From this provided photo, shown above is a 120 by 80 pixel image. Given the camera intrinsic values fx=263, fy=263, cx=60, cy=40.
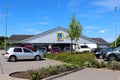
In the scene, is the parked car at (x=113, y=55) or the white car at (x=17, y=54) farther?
the parked car at (x=113, y=55)

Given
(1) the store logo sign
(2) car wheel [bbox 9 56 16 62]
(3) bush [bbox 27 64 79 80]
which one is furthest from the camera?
(1) the store logo sign

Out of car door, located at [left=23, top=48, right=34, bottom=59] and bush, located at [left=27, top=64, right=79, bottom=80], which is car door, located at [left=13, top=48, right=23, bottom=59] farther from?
bush, located at [left=27, top=64, right=79, bottom=80]

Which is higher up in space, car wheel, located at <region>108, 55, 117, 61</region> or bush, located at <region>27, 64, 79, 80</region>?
car wheel, located at <region>108, 55, 117, 61</region>

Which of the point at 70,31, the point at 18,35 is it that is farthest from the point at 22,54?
the point at 18,35

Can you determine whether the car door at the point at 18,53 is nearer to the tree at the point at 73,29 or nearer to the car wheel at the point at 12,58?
the car wheel at the point at 12,58

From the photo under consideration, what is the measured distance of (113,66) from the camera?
17781mm

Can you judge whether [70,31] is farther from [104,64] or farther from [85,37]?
[104,64]

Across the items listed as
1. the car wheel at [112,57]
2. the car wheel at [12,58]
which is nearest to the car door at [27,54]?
the car wheel at [12,58]

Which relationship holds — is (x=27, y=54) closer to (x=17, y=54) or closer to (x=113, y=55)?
(x=17, y=54)

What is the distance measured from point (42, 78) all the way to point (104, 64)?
752 centimetres

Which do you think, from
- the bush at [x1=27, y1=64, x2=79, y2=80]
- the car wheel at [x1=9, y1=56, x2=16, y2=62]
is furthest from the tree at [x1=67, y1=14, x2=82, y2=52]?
the bush at [x1=27, y1=64, x2=79, y2=80]

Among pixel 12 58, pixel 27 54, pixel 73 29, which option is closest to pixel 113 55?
pixel 27 54

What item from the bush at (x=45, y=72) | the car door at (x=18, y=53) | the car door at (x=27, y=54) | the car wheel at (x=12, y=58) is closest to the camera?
the bush at (x=45, y=72)

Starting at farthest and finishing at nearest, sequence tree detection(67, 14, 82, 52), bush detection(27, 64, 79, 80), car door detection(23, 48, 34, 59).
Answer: tree detection(67, 14, 82, 52)
car door detection(23, 48, 34, 59)
bush detection(27, 64, 79, 80)
